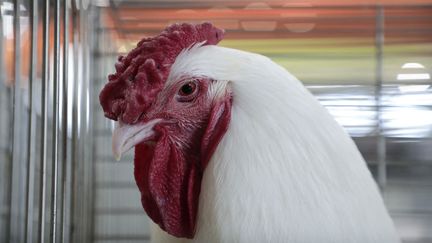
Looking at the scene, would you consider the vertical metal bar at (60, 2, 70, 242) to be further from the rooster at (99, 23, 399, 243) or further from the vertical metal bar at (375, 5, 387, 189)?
the vertical metal bar at (375, 5, 387, 189)

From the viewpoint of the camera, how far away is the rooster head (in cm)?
87

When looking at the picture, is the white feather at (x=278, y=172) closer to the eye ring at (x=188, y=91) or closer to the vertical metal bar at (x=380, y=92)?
the eye ring at (x=188, y=91)

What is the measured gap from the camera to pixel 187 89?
887mm

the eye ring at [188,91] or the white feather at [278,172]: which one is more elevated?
the eye ring at [188,91]

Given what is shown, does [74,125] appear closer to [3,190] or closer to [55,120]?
[55,120]

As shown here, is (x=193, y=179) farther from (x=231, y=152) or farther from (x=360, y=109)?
(x=360, y=109)

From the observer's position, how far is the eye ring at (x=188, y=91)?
2.90ft

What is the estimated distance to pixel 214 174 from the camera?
85 cm

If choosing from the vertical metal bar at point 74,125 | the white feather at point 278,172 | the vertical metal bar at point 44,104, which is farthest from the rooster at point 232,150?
the vertical metal bar at point 74,125

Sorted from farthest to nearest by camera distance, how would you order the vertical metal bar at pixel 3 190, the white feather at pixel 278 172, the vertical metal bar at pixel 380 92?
the vertical metal bar at pixel 380 92, the vertical metal bar at pixel 3 190, the white feather at pixel 278 172

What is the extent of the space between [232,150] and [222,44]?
36 cm

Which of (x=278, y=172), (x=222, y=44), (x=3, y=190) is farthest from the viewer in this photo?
(x=222, y=44)

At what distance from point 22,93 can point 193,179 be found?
377 mm

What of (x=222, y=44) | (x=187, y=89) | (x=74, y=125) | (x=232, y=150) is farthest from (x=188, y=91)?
(x=74, y=125)
